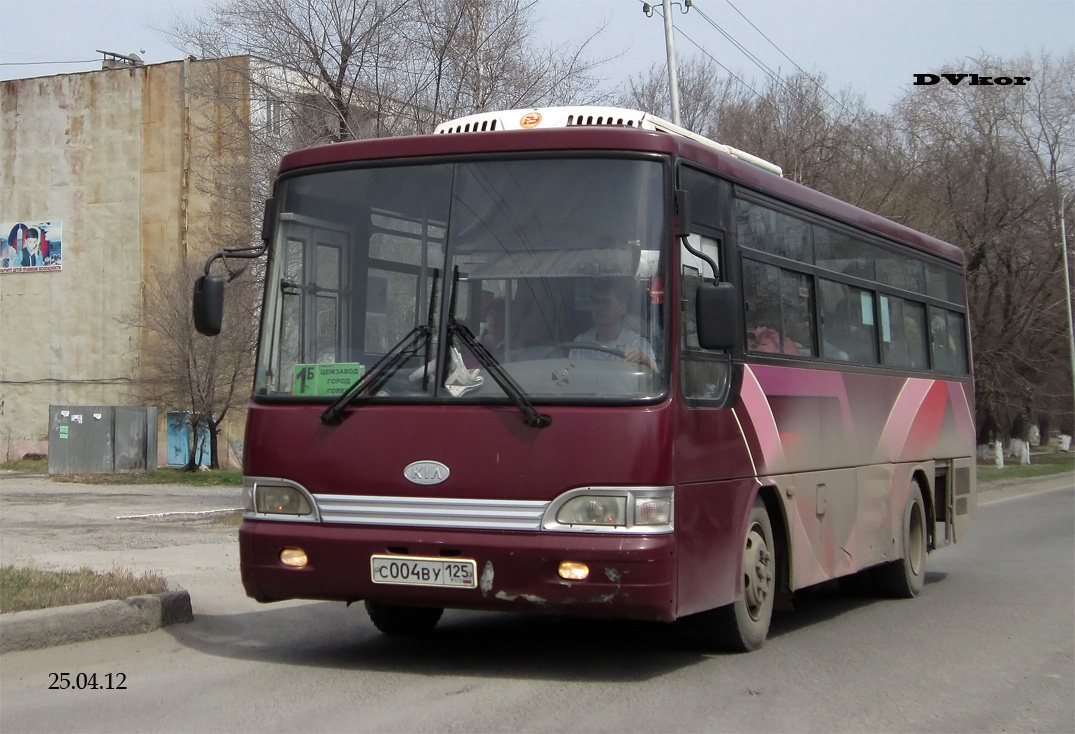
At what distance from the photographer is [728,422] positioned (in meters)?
7.33

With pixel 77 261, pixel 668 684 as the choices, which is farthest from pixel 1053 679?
pixel 77 261

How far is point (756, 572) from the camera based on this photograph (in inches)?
305

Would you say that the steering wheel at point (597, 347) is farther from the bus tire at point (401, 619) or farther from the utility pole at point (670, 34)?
the utility pole at point (670, 34)

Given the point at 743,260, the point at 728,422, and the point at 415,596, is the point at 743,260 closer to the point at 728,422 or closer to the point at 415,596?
the point at 728,422

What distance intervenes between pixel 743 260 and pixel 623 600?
2.47 m

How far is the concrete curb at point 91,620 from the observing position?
7.37 metres

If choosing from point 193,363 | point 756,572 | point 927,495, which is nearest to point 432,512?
point 756,572

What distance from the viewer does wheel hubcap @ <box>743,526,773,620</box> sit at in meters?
7.64

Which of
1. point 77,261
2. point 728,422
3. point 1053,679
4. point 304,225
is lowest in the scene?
point 1053,679

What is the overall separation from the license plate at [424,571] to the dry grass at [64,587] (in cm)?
248

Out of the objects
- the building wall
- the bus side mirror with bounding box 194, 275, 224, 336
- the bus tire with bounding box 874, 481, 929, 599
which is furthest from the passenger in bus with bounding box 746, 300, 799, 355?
the building wall

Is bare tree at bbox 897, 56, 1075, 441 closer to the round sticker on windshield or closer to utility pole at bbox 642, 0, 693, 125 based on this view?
utility pole at bbox 642, 0, 693, 125

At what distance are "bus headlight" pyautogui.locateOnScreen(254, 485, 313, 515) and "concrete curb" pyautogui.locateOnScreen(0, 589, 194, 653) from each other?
1.53 m

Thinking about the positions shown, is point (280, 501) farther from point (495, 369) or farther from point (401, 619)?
point (401, 619)
